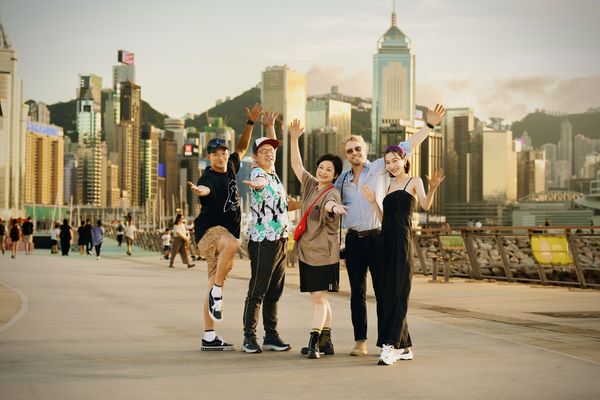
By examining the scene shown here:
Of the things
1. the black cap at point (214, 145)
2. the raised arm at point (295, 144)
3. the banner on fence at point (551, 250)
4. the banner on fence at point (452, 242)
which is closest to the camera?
the black cap at point (214, 145)

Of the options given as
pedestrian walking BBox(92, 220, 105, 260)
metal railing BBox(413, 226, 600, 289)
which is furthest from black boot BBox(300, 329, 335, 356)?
pedestrian walking BBox(92, 220, 105, 260)

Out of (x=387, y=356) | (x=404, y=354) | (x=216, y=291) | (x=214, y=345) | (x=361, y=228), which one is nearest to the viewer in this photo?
(x=387, y=356)

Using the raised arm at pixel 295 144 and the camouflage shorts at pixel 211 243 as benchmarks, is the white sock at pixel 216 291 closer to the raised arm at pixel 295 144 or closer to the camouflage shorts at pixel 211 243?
the camouflage shorts at pixel 211 243

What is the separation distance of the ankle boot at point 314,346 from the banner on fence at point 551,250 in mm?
13029

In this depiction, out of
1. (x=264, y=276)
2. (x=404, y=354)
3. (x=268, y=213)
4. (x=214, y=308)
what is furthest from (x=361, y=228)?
(x=214, y=308)

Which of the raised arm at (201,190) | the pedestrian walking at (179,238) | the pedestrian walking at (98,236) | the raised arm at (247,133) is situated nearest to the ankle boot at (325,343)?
the raised arm at (201,190)

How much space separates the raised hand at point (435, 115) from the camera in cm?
1038

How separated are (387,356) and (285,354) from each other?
118 centimetres

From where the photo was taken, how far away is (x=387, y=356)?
8.72m

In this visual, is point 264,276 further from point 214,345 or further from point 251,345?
point 214,345

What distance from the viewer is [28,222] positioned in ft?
143

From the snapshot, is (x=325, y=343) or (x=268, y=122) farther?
(x=268, y=122)

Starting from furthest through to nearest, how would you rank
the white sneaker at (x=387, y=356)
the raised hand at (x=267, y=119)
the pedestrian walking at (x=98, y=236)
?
the pedestrian walking at (x=98, y=236) < the raised hand at (x=267, y=119) < the white sneaker at (x=387, y=356)

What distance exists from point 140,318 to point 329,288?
14.0ft
